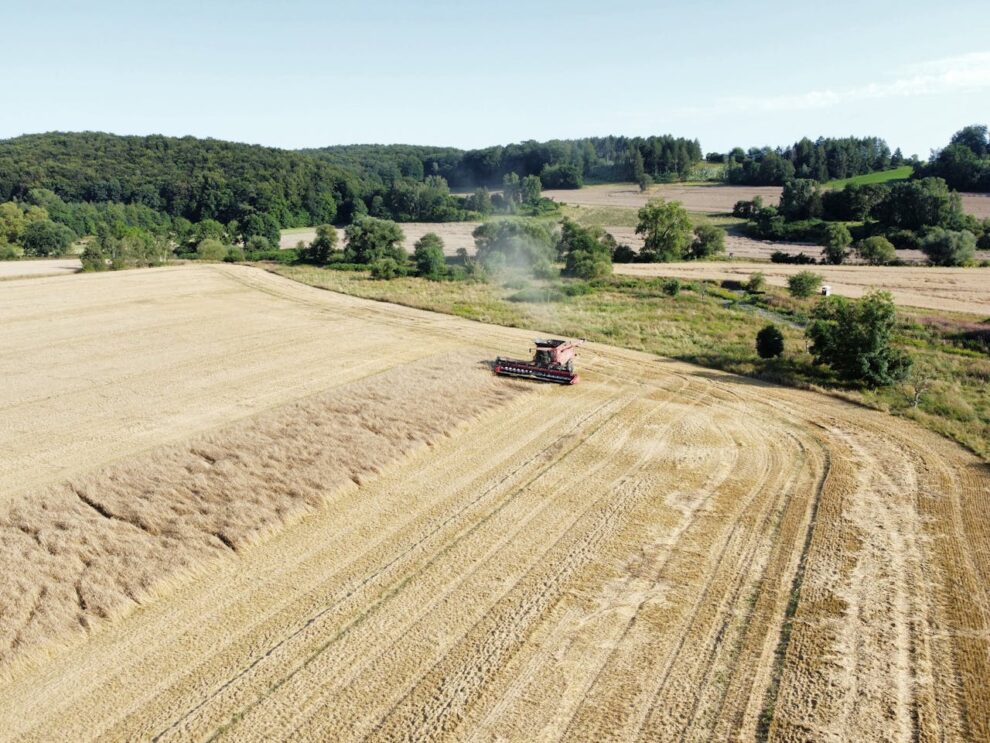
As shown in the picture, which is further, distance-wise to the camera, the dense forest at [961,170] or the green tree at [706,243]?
the dense forest at [961,170]

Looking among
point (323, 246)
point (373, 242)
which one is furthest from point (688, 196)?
point (323, 246)

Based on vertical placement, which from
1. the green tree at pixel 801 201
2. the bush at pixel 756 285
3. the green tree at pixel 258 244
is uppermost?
the green tree at pixel 801 201

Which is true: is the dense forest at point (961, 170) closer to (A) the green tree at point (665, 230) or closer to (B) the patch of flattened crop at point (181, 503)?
(A) the green tree at point (665, 230)

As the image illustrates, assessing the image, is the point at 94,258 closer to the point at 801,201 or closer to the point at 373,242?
the point at 373,242

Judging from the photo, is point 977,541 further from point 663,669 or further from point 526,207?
point 526,207

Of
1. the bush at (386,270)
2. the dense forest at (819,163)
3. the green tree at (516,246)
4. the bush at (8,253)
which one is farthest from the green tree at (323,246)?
the dense forest at (819,163)

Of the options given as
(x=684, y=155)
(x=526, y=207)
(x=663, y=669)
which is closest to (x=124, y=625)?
(x=663, y=669)

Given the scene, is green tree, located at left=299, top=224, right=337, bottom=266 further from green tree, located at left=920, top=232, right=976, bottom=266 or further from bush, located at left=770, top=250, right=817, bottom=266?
green tree, located at left=920, top=232, right=976, bottom=266
